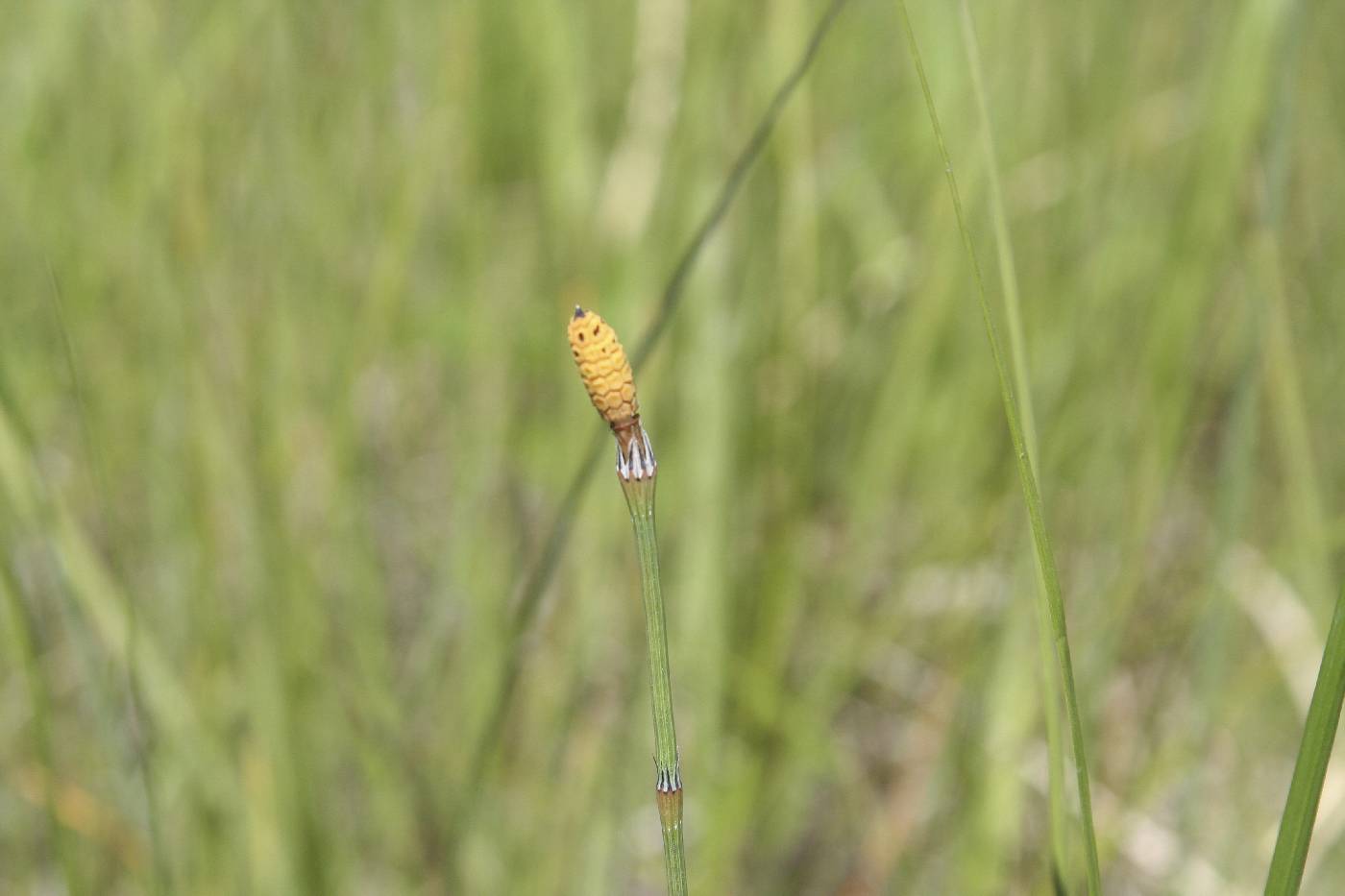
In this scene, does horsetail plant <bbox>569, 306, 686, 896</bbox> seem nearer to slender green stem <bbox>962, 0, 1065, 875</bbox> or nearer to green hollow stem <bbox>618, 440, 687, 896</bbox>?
green hollow stem <bbox>618, 440, 687, 896</bbox>

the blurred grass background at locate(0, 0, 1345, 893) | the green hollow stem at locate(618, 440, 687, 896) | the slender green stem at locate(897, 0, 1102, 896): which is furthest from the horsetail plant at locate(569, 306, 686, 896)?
the blurred grass background at locate(0, 0, 1345, 893)

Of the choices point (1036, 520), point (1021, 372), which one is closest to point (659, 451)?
point (1021, 372)

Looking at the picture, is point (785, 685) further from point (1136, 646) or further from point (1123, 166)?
point (1123, 166)

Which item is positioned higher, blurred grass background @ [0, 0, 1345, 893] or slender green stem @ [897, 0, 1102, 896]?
blurred grass background @ [0, 0, 1345, 893]

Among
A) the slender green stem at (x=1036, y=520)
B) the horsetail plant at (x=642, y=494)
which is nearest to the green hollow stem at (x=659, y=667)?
the horsetail plant at (x=642, y=494)

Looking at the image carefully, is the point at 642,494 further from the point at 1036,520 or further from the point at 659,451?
the point at 659,451
